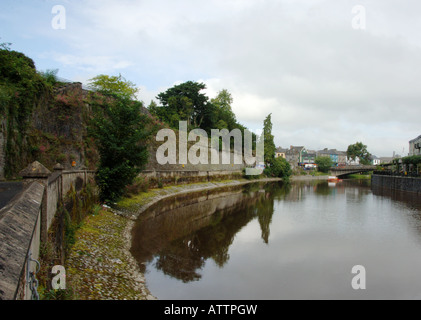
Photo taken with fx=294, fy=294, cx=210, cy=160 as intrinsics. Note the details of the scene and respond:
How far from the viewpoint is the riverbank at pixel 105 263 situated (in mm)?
7352

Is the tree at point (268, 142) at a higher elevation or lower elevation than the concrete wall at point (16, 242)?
higher

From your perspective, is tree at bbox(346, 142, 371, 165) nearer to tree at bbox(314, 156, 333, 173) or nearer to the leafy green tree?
tree at bbox(314, 156, 333, 173)

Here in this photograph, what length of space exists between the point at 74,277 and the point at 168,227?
864 cm

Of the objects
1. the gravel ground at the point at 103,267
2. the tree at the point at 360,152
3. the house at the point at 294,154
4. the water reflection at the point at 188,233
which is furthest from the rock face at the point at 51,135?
the tree at the point at 360,152

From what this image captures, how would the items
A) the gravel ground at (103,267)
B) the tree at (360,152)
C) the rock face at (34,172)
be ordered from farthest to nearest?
the tree at (360,152)
the rock face at (34,172)
the gravel ground at (103,267)

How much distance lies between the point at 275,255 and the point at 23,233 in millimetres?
10319

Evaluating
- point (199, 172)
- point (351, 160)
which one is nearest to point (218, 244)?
point (199, 172)

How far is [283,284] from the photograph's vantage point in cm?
941

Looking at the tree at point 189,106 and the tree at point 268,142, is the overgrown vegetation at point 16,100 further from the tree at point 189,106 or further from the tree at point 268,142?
the tree at point 268,142

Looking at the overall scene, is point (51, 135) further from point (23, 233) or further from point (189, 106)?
point (189, 106)

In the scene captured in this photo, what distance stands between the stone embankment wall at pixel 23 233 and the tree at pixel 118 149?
24.1 feet

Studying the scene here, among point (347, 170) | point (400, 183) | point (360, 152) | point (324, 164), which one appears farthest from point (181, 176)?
point (360, 152)

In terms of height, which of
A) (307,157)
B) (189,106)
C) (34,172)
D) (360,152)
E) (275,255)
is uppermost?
(189,106)

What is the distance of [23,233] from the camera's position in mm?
4449
